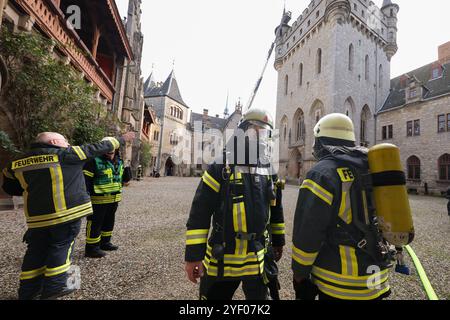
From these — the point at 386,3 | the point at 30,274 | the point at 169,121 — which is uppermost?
the point at 386,3

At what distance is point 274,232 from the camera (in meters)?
2.03

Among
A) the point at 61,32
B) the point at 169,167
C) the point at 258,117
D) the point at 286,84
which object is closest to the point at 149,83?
the point at 169,167

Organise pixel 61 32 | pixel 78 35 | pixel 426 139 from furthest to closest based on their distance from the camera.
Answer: pixel 426 139 < pixel 78 35 < pixel 61 32

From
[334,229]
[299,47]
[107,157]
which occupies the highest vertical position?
[299,47]

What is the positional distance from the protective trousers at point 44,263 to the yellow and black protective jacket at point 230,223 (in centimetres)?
153

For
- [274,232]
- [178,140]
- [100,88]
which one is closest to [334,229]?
[274,232]

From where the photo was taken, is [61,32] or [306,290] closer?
[306,290]

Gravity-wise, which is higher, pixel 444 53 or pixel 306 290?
pixel 444 53

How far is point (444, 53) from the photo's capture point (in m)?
21.7

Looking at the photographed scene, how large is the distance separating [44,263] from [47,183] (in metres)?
0.83

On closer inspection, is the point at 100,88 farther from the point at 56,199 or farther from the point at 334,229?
the point at 334,229

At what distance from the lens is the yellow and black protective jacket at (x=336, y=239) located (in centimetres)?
135

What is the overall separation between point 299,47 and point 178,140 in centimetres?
2499

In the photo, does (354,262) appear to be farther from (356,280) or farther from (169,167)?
(169,167)
